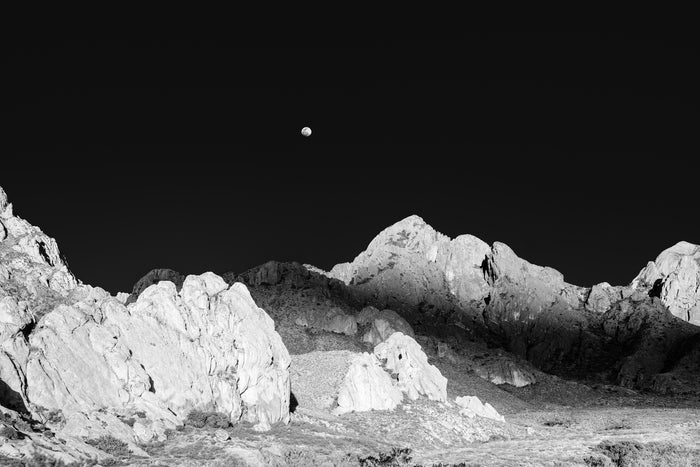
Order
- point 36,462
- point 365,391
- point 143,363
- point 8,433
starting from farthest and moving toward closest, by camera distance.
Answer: point 365,391
point 143,363
point 8,433
point 36,462

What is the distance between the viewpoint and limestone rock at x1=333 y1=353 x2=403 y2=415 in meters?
112

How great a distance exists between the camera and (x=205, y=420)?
2982 inches

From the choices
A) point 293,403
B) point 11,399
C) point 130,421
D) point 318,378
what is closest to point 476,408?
point 318,378

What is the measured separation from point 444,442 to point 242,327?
35.5m

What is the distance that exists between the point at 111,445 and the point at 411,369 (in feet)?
262

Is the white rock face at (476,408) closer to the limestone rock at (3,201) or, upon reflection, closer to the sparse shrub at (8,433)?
the sparse shrub at (8,433)

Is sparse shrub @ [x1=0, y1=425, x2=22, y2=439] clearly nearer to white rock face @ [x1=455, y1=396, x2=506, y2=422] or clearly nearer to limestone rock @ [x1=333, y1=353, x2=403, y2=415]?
limestone rock @ [x1=333, y1=353, x2=403, y2=415]

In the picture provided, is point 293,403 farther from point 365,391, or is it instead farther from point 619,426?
point 619,426

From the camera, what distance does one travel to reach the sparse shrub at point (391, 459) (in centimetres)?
7281

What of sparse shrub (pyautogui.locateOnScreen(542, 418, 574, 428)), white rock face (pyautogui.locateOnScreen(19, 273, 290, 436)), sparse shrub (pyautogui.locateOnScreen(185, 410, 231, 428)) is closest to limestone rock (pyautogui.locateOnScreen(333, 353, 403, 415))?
white rock face (pyautogui.locateOnScreen(19, 273, 290, 436))

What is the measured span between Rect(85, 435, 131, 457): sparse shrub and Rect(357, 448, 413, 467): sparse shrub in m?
24.2

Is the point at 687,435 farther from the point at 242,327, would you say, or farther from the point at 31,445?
the point at 31,445

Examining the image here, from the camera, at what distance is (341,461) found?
71.4m

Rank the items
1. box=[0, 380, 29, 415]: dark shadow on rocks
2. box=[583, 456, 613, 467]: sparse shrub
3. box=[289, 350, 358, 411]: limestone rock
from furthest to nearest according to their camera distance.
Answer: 1. box=[289, 350, 358, 411]: limestone rock
2. box=[583, 456, 613, 467]: sparse shrub
3. box=[0, 380, 29, 415]: dark shadow on rocks
